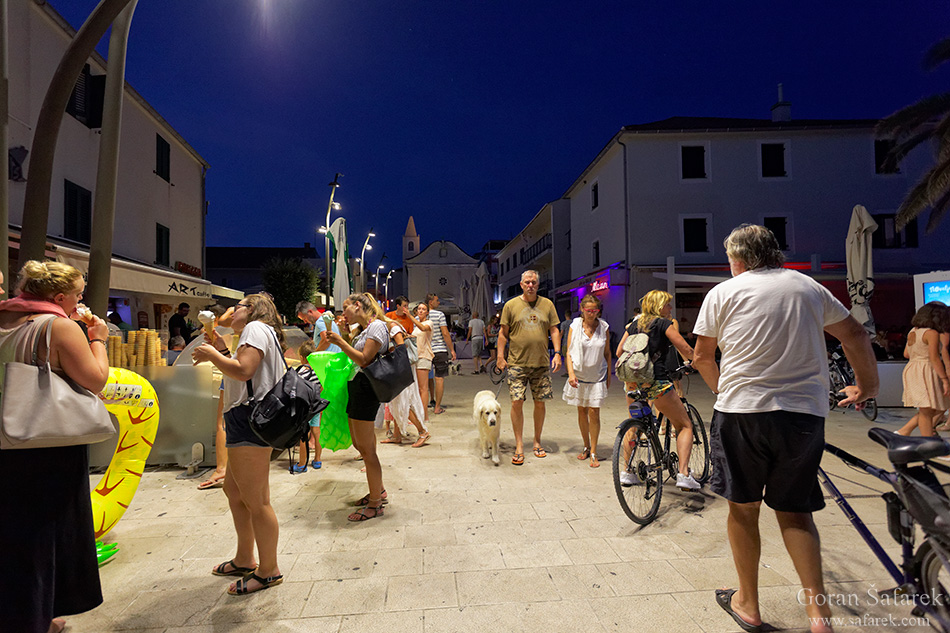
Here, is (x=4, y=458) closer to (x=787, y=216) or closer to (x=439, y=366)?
(x=439, y=366)

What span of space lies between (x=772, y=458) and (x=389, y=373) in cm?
266

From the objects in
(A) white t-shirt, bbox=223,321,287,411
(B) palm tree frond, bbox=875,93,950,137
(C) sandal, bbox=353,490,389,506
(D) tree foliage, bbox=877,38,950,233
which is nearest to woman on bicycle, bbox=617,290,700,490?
(C) sandal, bbox=353,490,389,506

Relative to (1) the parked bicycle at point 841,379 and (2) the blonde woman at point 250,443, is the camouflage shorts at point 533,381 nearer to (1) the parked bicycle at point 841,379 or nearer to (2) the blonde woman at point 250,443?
(2) the blonde woman at point 250,443

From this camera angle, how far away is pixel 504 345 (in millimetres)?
5961

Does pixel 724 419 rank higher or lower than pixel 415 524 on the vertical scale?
higher

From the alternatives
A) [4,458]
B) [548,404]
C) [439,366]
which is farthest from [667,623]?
[548,404]

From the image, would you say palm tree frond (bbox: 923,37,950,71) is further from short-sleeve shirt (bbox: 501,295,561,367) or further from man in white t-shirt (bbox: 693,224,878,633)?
man in white t-shirt (bbox: 693,224,878,633)

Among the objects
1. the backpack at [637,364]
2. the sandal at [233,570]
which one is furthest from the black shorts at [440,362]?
the sandal at [233,570]

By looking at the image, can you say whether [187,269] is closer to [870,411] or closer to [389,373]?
[389,373]

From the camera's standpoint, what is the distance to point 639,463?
13.3ft

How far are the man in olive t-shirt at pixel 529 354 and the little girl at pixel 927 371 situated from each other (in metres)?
4.08

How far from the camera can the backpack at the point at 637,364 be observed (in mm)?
4258

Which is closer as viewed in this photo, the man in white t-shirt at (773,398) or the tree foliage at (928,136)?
the man in white t-shirt at (773,398)

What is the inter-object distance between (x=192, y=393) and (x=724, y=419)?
210 inches
